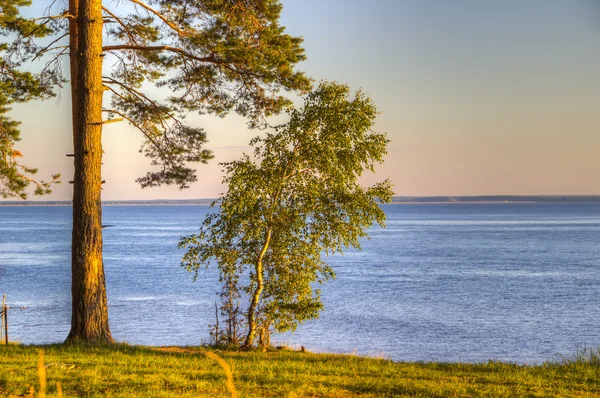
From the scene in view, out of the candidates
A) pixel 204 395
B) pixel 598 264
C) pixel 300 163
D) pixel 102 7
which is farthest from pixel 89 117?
pixel 598 264

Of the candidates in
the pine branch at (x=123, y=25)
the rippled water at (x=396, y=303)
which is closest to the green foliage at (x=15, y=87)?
the pine branch at (x=123, y=25)

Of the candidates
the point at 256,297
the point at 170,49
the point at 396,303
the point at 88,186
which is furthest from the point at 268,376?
the point at 396,303

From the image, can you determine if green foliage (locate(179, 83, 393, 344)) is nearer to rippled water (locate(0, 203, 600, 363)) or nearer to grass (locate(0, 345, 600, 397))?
grass (locate(0, 345, 600, 397))

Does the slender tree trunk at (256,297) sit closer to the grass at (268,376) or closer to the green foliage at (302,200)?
the green foliage at (302,200)

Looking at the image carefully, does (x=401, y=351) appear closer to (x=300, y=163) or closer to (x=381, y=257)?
(x=300, y=163)

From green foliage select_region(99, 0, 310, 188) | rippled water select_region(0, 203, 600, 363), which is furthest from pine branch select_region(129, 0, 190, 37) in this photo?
rippled water select_region(0, 203, 600, 363)

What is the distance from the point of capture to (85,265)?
47.7 ft

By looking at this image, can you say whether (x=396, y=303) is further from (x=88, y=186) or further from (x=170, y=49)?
(x=88, y=186)

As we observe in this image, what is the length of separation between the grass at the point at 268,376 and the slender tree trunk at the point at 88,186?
3.80ft

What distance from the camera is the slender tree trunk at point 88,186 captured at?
14.5 m

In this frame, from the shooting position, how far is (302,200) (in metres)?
15.4

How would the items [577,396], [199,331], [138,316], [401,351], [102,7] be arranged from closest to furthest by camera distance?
[577,396] < [102,7] < [401,351] < [199,331] < [138,316]

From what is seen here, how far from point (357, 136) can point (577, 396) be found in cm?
707

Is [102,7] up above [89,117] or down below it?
above
